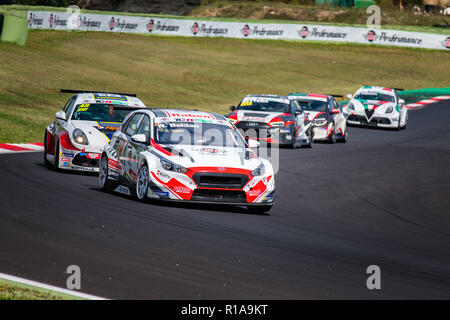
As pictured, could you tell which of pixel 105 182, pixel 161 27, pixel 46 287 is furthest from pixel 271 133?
pixel 161 27

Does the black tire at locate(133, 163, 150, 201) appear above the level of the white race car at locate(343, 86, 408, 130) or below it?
below

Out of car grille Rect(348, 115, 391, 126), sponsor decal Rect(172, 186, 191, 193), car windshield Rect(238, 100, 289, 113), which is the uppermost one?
car windshield Rect(238, 100, 289, 113)

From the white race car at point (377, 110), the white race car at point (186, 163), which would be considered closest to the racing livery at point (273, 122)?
the white race car at point (377, 110)

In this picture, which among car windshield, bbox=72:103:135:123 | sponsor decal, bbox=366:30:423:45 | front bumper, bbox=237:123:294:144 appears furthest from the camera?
sponsor decal, bbox=366:30:423:45

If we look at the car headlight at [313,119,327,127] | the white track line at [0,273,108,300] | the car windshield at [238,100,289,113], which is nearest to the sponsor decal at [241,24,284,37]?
the car headlight at [313,119,327,127]

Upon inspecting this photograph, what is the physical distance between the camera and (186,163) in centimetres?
1143

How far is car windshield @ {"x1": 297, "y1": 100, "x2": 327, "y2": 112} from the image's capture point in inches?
954

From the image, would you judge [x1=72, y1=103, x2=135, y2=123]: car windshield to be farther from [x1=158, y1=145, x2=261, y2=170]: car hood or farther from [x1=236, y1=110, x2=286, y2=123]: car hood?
[x1=236, y1=110, x2=286, y2=123]: car hood

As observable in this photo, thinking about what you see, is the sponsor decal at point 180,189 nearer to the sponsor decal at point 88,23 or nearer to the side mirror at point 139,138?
the side mirror at point 139,138

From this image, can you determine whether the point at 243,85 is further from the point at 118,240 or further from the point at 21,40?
the point at 118,240

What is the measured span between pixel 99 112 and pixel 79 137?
1088mm

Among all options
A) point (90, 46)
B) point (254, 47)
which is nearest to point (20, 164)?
point (90, 46)

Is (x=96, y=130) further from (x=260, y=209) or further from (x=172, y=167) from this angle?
(x=260, y=209)

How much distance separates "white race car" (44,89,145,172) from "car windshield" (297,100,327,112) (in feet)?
A: 29.3
